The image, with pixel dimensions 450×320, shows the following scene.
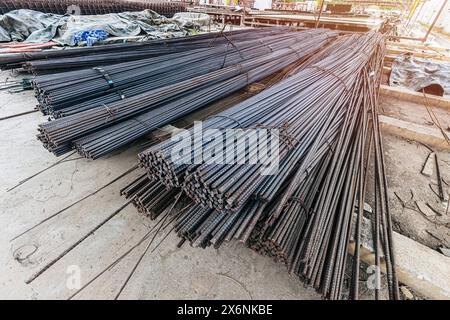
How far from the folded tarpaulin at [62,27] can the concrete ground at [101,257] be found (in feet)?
17.5

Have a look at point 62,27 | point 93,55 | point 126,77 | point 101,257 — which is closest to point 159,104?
point 126,77

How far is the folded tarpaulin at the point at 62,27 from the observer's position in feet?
19.0

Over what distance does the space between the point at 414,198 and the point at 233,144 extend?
7.03 feet

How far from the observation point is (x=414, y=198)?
2.36 meters

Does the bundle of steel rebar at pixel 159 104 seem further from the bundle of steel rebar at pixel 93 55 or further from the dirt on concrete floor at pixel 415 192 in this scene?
the dirt on concrete floor at pixel 415 192

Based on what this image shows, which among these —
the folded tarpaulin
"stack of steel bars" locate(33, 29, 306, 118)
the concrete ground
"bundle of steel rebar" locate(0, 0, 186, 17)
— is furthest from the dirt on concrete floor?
"bundle of steel rebar" locate(0, 0, 186, 17)

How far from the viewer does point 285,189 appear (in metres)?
1.78

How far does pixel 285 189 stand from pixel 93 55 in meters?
3.36

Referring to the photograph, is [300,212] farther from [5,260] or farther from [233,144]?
[5,260]

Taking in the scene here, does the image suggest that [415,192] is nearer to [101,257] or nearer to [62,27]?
[101,257]

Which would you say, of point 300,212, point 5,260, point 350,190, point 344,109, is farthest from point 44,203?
point 344,109

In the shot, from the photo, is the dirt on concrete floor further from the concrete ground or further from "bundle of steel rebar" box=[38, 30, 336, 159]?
"bundle of steel rebar" box=[38, 30, 336, 159]

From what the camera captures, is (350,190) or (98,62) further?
(98,62)

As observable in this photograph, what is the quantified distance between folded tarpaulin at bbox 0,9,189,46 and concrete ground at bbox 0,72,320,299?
5.34 meters
